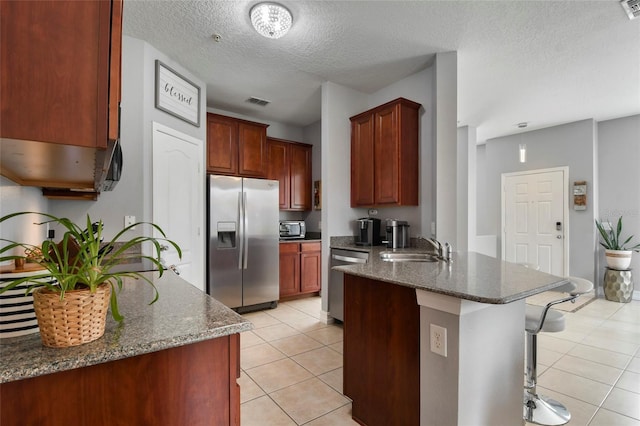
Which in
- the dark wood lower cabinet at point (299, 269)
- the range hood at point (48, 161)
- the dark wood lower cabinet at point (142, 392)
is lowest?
the dark wood lower cabinet at point (299, 269)

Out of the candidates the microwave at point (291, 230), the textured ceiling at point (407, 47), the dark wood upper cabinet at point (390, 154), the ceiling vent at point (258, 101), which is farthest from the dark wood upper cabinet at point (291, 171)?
the dark wood upper cabinet at point (390, 154)

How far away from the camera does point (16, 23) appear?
74cm

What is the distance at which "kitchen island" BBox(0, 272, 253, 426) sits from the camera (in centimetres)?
72

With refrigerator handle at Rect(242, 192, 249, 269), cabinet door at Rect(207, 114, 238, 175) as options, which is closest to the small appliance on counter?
refrigerator handle at Rect(242, 192, 249, 269)

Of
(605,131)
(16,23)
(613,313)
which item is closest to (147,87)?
(16,23)

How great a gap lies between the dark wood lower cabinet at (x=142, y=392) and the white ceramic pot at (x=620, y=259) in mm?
5699

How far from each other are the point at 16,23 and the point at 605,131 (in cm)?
676

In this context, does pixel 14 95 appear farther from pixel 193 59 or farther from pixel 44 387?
pixel 193 59

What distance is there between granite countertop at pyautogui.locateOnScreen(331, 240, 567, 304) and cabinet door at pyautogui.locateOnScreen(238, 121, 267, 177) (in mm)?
2868

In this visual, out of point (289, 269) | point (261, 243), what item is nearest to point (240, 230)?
point (261, 243)

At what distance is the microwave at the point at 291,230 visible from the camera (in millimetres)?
4793

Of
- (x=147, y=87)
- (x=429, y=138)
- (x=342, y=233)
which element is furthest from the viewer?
(x=342, y=233)

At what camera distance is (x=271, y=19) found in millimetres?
2295

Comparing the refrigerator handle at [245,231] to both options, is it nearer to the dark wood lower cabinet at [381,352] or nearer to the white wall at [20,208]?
the white wall at [20,208]
